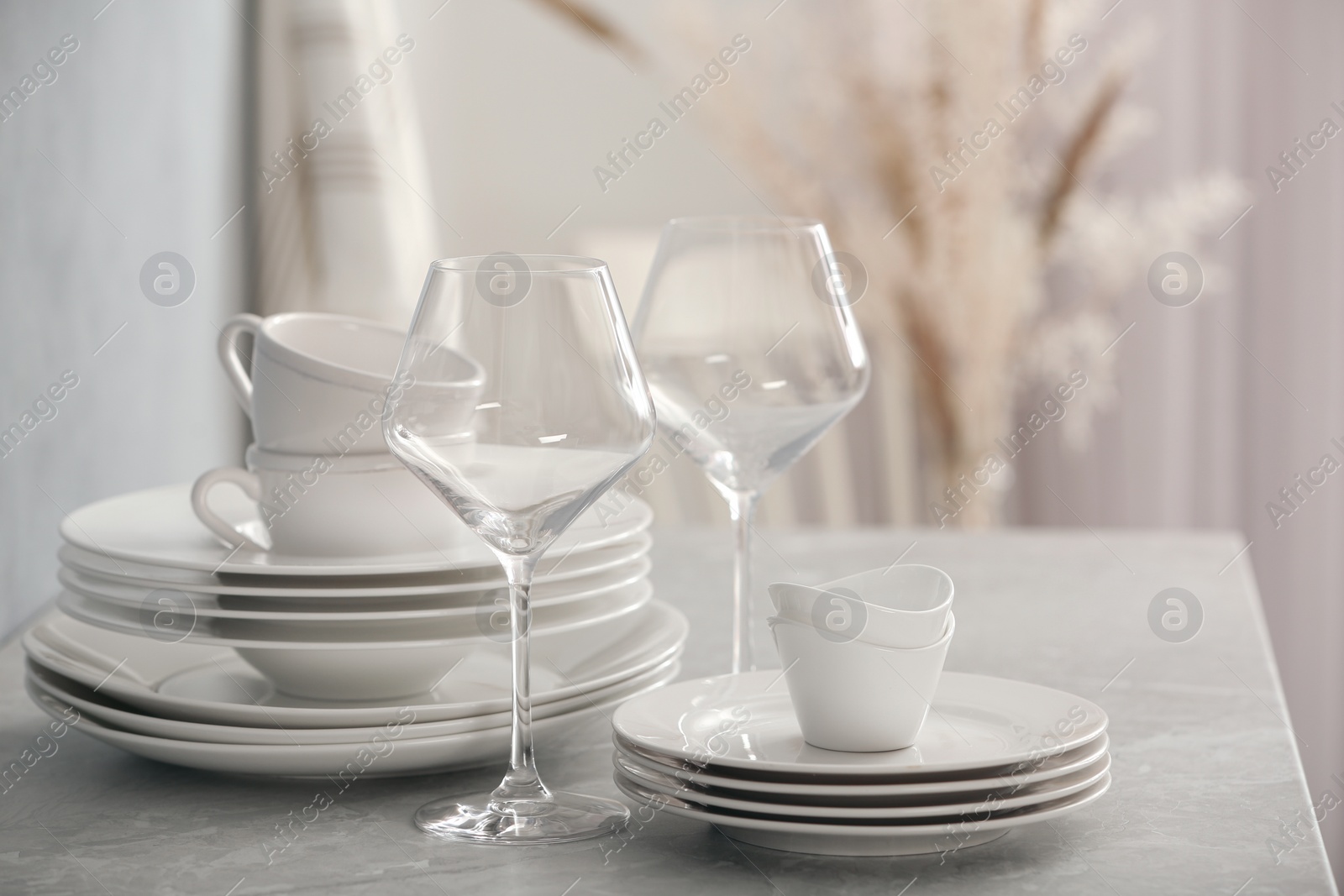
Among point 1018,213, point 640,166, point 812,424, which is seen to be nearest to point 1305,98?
point 1018,213

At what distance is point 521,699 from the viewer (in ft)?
1.87

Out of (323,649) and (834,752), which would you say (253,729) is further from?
(834,752)

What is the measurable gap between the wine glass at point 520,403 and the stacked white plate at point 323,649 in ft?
0.24

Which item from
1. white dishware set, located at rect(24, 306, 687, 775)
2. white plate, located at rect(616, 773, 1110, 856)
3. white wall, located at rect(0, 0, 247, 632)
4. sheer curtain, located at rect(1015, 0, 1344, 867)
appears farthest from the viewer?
sheer curtain, located at rect(1015, 0, 1344, 867)

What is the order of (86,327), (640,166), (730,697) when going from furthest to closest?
(640,166) < (86,327) < (730,697)

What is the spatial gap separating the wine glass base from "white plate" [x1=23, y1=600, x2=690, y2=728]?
0.05 metres

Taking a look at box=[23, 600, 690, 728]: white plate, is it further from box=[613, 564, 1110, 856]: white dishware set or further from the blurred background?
the blurred background

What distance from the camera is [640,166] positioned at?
2.50m

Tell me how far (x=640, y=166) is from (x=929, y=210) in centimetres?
62

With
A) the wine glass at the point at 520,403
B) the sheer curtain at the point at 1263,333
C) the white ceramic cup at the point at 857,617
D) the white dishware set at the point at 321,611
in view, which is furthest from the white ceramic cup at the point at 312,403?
the sheer curtain at the point at 1263,333

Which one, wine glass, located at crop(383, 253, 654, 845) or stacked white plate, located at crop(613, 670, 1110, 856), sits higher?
wine glass, located at crop(383, 253, 654, 845)

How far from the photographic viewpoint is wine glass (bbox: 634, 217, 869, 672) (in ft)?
2.30

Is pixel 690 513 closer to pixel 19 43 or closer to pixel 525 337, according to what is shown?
pixel 19 43

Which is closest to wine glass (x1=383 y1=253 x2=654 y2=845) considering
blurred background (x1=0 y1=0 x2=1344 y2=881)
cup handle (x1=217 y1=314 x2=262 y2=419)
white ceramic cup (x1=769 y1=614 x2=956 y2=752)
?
white ceramic cup (x1=769 y1=614 x2=956 y2=752)
